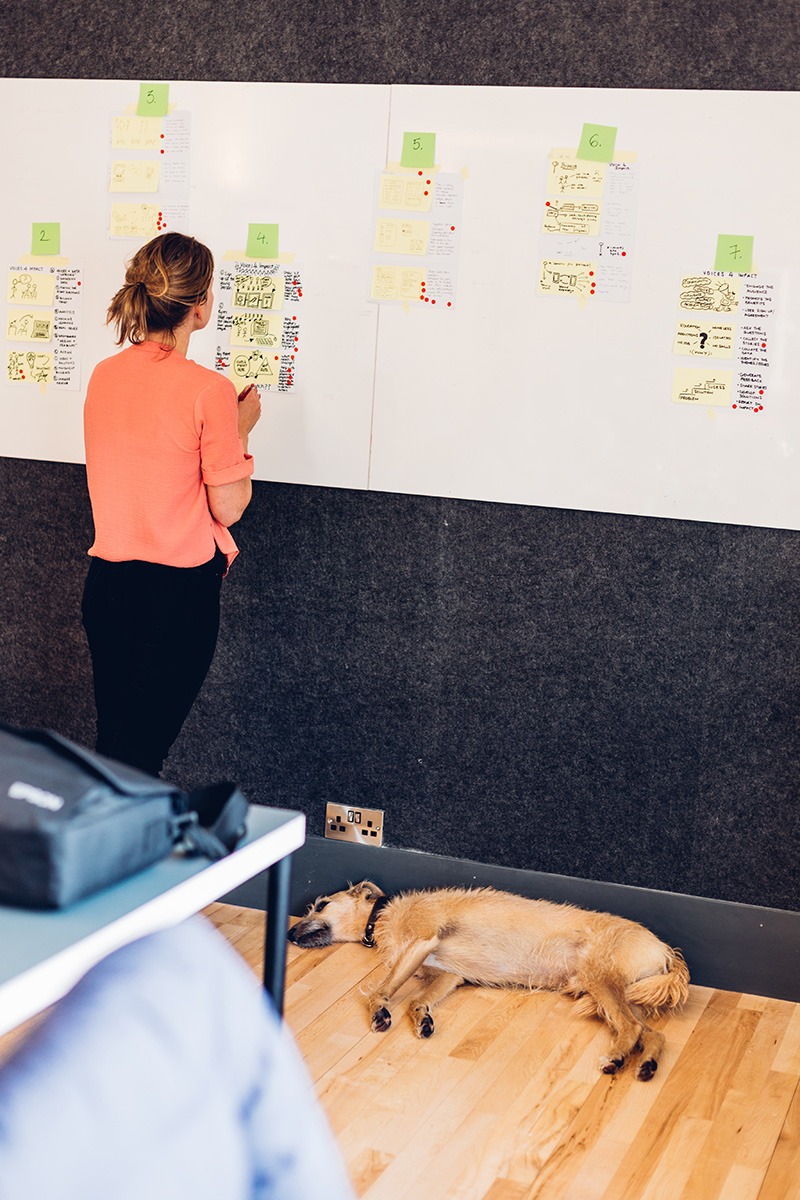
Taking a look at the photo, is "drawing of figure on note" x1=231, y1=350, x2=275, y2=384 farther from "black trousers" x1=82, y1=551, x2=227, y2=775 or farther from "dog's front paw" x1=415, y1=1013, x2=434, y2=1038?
"dog's front paw" x1=415, y1=1013, x2=434, y2=1038

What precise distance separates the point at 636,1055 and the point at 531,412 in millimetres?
1399

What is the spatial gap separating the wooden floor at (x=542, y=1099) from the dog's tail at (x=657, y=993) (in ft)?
0.14

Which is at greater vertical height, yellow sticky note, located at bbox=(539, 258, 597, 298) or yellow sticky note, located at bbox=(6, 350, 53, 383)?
yellow sticky note, located at bbox=(539, 258, 597, 298)

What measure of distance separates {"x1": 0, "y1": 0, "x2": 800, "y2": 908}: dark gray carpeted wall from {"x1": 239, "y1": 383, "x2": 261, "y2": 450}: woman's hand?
28 cm

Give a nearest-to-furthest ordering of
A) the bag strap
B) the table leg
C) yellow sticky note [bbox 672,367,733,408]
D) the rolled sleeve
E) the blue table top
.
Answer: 1. the blue table top
2. the bag strap
3. the table leg
4. the rolled sleeve
5. yellow sticky note [bbox 672,367,733,408]

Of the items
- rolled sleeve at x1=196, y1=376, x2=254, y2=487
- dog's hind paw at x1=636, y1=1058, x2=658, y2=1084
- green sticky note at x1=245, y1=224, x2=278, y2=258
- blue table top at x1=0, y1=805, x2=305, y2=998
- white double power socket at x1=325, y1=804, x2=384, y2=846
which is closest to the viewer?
blue table top at x1=0, y1=805, x2=305, y2=998

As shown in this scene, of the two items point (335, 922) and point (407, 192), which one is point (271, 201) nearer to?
point (407, 192)

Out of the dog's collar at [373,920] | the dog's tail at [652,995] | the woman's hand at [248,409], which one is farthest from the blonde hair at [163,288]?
the dog's tail at [652,995]

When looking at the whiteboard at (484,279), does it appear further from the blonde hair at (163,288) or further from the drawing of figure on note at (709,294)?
the blonde hair at (163,288)

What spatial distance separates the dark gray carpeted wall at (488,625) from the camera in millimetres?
2695

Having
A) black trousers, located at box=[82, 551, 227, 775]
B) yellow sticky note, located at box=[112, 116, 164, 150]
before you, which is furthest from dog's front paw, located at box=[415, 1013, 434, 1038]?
yellow sticky note, located at box=[112, 116, 164, 150]

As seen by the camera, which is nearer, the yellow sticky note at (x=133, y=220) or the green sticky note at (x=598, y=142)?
the green sticky note at (x=598, y=142)

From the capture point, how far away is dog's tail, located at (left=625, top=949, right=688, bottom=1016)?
8.39 ft

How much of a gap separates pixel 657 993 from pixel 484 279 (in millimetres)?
1632
